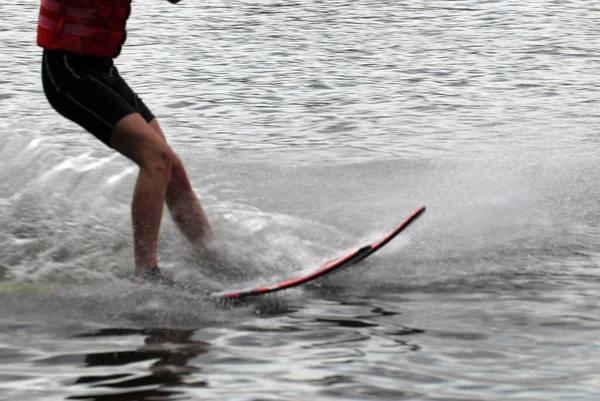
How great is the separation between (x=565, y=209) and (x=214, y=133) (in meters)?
3.76

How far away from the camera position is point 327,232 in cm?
723

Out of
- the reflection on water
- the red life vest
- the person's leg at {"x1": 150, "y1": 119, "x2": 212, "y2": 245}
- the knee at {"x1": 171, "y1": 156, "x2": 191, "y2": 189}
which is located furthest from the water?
the red life vest

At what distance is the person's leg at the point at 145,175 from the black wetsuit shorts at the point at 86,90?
0.19 ft

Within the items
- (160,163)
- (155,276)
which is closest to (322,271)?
(155,276)

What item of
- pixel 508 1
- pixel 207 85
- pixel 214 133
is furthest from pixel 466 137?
pixel 508 1

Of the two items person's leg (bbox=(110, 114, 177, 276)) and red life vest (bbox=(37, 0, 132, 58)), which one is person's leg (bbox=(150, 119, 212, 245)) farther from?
red life vest (bbox=(37, 0, 132, 58))

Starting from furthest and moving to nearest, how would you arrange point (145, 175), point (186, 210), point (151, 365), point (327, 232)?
point (327, 232), point (186, 210), point (145, 175), point (151, 365)

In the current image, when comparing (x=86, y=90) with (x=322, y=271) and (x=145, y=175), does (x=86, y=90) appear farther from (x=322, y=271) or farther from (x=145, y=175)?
(x=322, y=271)

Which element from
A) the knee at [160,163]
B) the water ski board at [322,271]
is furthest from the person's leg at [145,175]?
the water ski board at [322,271]

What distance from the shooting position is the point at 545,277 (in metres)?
6.29

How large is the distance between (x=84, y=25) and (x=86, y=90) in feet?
0.94

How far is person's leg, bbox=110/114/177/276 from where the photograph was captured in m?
5.84

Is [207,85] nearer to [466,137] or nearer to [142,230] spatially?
[466,137]

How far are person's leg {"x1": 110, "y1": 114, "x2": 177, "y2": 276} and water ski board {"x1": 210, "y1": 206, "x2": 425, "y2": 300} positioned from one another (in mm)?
386
